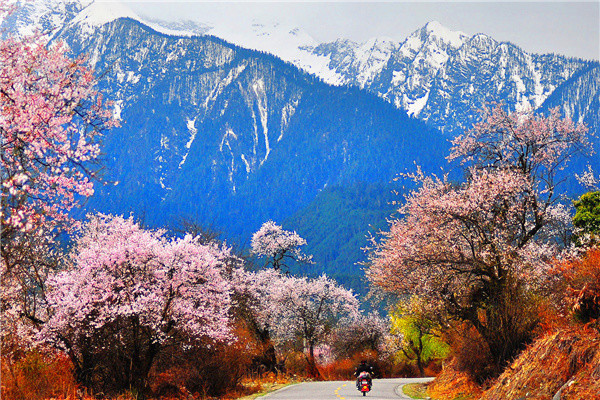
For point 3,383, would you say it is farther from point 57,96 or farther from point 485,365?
point 485,365

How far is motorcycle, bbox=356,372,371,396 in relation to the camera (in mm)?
26228

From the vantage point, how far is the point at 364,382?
87.0ft

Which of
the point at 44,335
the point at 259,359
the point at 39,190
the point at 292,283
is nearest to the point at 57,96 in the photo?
the point at 39,190

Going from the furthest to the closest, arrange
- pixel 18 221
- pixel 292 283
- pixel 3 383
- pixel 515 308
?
pixel 292 283
pixel 515 308
pixel 3 383
pixel 18 221

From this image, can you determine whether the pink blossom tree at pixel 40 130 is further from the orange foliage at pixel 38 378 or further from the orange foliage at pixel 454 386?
the orange foliage at pixel 454 386

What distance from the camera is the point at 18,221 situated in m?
9.57

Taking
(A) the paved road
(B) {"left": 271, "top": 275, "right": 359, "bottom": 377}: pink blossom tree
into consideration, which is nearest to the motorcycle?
(A) the paved road

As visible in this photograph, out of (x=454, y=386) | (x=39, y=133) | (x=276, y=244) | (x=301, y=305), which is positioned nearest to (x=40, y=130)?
(x=39, y=133)

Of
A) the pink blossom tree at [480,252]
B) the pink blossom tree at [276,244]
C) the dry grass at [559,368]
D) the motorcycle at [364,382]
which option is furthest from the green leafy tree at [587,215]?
the pink blossom tree at [276,244]

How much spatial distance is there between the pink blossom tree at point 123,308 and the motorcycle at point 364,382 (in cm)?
814

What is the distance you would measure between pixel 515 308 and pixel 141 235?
13.7m

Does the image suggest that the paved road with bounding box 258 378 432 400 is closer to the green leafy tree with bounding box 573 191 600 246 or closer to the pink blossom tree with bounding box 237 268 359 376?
the green leafy tree with bounding box 573 191 600 246

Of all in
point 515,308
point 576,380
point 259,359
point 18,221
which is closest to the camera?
point 18,221

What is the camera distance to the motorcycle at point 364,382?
26228mm
